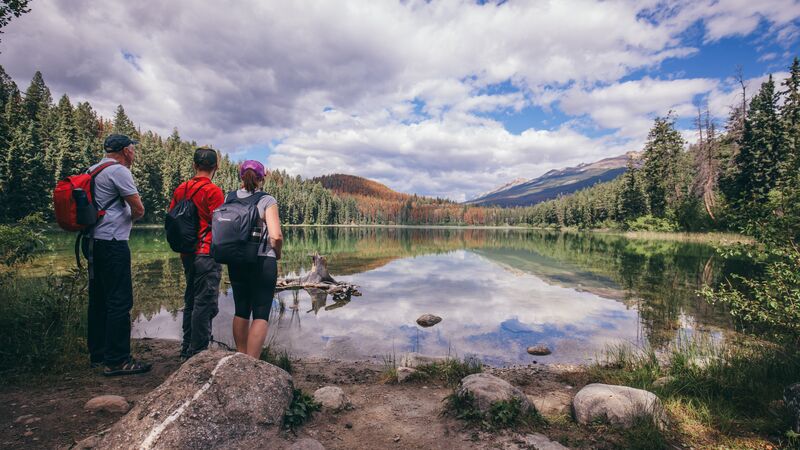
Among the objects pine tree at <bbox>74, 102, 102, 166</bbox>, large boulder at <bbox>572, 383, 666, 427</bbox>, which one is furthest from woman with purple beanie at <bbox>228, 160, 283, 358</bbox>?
pine tree at <bbox>74, 102, 102, 166</bbox>

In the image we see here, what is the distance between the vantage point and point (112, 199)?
5172 millimetres

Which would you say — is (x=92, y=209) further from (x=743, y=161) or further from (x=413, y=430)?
(x=743, y=161)

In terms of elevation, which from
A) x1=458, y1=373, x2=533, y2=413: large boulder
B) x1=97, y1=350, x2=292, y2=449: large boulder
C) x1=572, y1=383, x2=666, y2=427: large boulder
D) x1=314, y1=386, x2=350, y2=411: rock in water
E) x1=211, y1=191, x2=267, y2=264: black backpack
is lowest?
x1=572, y1=383, x2=666, y2=427: large boulder

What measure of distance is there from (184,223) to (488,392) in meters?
4.99

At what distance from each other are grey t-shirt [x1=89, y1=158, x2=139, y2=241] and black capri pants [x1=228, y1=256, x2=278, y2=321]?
179 centimetres

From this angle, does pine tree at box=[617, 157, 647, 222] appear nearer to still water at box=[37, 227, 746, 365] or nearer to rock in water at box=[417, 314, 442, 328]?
still water at box=[37, 227, 746, 365]

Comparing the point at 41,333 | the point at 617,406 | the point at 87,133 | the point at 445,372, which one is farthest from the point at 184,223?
the point at 87,133

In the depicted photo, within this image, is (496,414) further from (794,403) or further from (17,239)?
(17,239)

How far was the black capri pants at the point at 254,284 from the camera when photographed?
15.7ft

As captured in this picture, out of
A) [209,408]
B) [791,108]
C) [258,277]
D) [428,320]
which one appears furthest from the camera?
[791,108]

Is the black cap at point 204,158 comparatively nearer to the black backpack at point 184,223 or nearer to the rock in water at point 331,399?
the black backpack at point 184,223

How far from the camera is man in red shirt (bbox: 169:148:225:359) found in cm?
550

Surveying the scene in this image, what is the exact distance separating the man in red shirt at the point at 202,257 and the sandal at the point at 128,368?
2.28 ft

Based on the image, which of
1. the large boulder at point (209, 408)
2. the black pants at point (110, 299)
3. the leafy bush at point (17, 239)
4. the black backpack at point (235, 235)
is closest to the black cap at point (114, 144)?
the black pants at point (110, 299)
